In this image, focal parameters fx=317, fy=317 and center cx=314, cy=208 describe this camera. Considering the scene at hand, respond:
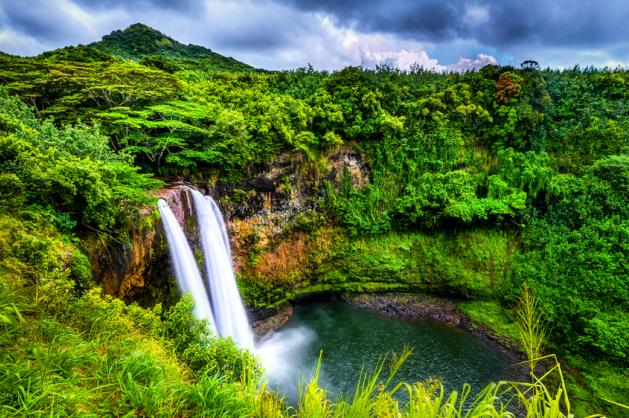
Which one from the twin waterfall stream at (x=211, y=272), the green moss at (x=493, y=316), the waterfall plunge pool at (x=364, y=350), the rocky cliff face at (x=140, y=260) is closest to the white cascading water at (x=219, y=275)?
the twin waterfall stream at (x=211, y=272)

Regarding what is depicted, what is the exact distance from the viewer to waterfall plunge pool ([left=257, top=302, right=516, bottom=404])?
11.7 meters

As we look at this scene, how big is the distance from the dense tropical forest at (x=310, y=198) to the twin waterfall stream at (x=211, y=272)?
113cm

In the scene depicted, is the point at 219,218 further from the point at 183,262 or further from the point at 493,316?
the point at 493,316

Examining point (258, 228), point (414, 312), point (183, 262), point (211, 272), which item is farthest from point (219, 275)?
point (414, 312)

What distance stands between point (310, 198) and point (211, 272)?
280 inches

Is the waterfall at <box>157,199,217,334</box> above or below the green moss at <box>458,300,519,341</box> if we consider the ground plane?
above

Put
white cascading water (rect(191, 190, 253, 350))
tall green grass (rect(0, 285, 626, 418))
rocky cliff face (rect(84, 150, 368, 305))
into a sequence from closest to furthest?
tall green grass (rect(0, 285, 626, 418))
rocky cliff face (rect(84, 150, 368, 305))
white cascading water (rect(191, 190, 253, 350))

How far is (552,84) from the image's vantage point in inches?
810

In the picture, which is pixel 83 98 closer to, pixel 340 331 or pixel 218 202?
pixel 218 202

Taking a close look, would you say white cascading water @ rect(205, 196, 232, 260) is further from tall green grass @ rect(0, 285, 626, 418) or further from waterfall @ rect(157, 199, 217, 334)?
tall green grass @ rect(0, 285, 626, 418)

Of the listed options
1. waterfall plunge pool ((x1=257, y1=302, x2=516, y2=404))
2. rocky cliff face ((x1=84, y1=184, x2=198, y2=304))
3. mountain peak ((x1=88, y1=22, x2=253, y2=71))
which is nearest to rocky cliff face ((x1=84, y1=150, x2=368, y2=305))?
rocky cliff face ((x1=84, y1=184, x2=198, y2=304))

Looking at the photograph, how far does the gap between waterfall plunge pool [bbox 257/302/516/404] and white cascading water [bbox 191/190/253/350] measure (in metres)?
1.80

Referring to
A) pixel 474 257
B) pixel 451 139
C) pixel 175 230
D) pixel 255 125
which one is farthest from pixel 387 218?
pixel 175 230

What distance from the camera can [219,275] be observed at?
38.0ft
